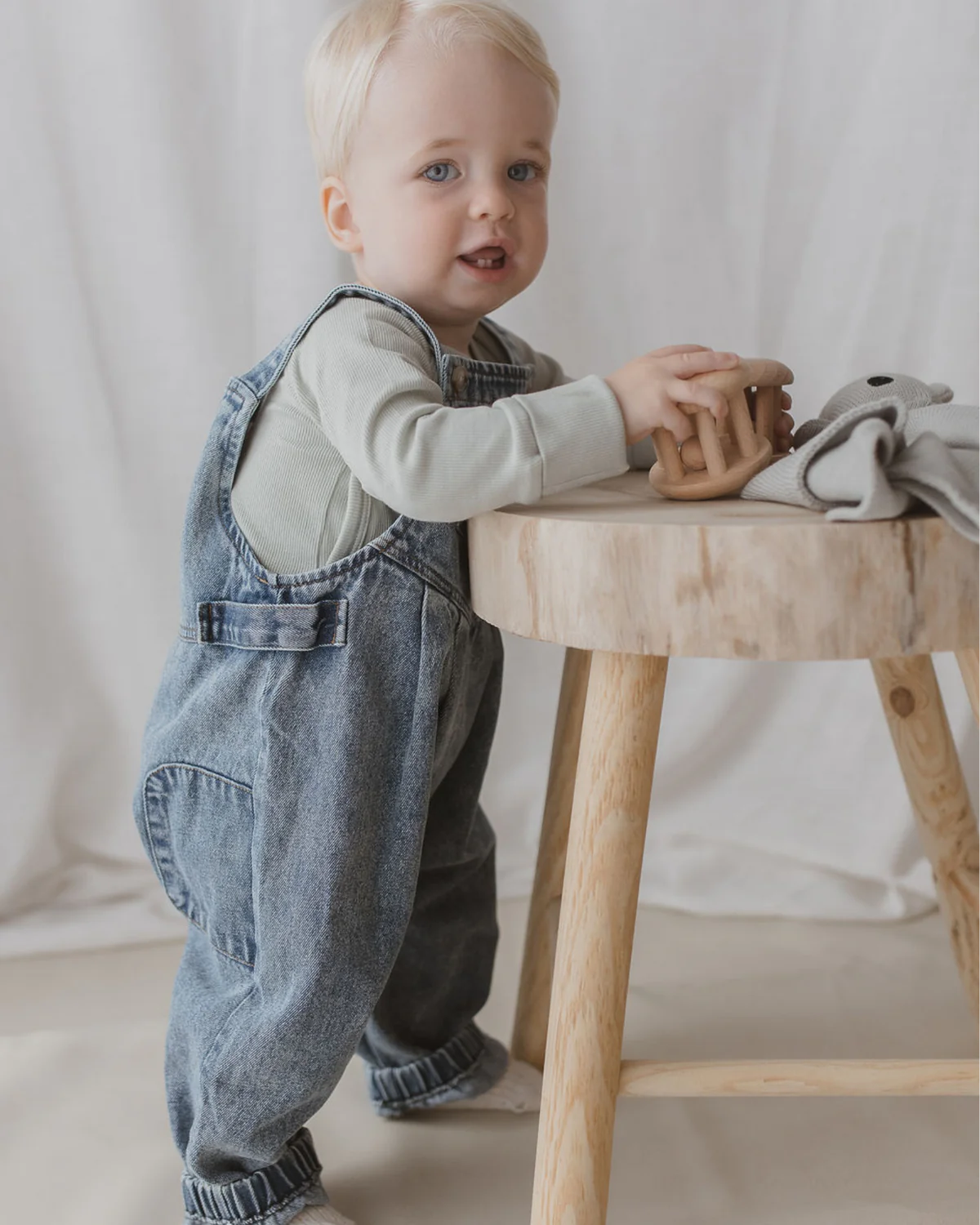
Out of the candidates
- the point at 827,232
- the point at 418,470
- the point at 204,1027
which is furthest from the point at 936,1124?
the point at 827,232

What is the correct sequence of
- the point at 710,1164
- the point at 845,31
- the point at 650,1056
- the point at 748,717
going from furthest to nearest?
the point at 748,717 → the point at 845,31 → the point at 650,1056 → the point at 710,1164

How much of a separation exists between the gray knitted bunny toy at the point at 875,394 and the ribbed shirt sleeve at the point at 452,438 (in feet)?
0.58

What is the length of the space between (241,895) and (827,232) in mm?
860

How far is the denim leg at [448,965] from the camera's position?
3.18 ft

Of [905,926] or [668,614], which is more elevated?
Result: [668,614]

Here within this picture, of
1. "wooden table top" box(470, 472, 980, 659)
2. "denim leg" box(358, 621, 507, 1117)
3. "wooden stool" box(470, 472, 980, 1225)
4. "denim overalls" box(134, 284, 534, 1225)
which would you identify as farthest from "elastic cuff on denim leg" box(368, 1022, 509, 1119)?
"wooden table top" box(470, 472, 980, 659)

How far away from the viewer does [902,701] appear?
923 millimetres

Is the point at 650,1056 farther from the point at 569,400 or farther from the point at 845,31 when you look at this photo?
the point at 845,31

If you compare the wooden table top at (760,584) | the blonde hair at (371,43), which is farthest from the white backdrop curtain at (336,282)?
the wooden table top at (760,584)

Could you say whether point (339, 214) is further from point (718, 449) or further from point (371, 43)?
point (718, 449)

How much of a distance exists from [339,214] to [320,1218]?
62 cm

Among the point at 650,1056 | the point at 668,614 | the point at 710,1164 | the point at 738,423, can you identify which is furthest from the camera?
the point at 650,1056

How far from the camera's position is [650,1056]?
3.56ft

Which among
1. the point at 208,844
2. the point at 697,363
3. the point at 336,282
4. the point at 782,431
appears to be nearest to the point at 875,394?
the point at 782,431
